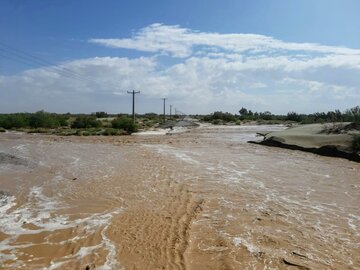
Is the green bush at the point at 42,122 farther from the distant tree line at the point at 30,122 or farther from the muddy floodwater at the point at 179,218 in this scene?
the muddy floodwater at the point at 179,218

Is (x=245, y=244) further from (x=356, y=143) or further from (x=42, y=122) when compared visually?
(x=42, y=122)

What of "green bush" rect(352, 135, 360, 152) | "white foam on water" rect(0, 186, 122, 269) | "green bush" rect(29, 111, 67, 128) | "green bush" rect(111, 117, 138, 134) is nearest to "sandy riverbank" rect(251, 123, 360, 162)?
"green bush" rect(352, 135, 360, 152)

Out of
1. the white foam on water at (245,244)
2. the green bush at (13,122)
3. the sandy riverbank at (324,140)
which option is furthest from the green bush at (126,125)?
the white foam on water at (245,244)

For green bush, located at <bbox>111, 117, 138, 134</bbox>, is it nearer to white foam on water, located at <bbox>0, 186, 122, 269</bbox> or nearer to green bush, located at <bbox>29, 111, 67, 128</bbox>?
green bush, located at <bbox>29, 111, 67, 128</bbox>

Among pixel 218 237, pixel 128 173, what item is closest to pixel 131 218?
pixel 218 237

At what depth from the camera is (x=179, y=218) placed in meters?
8.93

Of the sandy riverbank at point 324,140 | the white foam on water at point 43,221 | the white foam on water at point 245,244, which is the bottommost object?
the white foam on water at point 43,221

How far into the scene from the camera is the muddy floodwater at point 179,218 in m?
6.66

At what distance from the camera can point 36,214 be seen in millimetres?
9430

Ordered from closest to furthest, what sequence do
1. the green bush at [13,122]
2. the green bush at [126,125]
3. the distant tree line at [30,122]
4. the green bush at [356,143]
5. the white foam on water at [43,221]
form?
the white foam on water at [43,221]
the green bush at [356,143]
the green bush at [126,125]
the green bush at [13,122]
the distant tree line at [30,122]

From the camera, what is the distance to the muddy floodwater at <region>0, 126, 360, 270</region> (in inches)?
262

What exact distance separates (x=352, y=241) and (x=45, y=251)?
5.77m

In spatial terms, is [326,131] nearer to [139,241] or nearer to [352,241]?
[352,241]

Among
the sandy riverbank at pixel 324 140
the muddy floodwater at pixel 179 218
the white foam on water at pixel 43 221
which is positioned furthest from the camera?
the sandy riverbank at pixel 324 140
